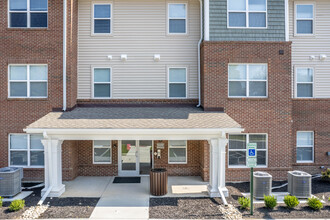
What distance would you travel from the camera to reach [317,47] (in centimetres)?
1209

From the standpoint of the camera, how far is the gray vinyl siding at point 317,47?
12.0 metres

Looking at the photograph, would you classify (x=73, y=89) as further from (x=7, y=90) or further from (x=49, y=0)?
(x=49, y=0)

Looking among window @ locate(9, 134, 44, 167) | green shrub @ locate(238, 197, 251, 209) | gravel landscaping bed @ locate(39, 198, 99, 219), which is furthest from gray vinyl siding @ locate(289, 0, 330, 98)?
window @ locate(9, 134, 44, 167)

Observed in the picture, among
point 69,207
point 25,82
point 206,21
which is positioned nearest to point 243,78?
point 206,21

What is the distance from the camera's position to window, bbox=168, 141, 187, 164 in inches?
475

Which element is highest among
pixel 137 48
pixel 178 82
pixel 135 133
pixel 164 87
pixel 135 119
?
pixel 137 48

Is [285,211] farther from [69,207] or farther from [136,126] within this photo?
[69,207]

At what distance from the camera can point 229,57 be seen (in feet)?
36.0

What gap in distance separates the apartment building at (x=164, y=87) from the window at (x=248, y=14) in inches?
1.7

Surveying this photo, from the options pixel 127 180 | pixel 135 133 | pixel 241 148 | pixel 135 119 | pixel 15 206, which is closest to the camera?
pixel 15 206

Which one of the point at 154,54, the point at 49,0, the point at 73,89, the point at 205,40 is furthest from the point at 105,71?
the point at 205,40

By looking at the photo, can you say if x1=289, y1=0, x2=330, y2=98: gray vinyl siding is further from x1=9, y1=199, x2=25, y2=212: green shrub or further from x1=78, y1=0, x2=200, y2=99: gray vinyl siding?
x1=9, y1=199, x2=25, y2=212: green shrub

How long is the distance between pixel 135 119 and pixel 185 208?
12.2ft

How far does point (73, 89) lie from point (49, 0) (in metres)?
3.85
